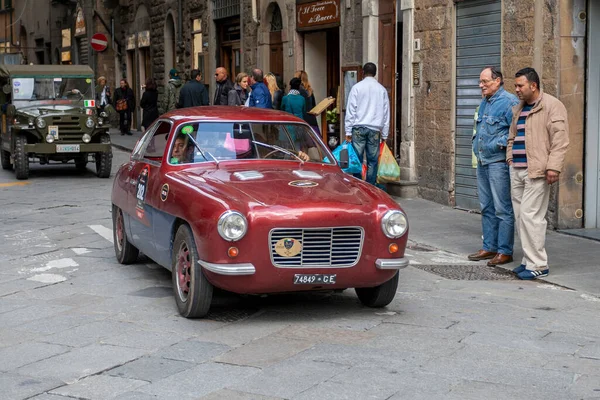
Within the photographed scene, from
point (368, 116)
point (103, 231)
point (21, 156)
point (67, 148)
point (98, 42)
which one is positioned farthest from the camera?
point (98, 42)

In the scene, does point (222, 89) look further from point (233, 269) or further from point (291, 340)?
point (291, 340)

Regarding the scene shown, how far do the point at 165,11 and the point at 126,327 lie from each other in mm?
24548

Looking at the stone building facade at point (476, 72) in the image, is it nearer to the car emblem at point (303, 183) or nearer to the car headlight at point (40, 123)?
the car emblem at point (303, 183)

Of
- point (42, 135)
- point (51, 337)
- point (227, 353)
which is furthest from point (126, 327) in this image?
point (42, 135)

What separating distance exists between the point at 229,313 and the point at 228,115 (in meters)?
1.86

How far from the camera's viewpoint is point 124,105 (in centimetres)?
3047

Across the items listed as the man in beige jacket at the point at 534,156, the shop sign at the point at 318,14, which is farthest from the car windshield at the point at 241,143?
the shop sign at the point at 318,14

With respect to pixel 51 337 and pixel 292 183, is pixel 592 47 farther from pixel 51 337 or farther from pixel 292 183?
pixel 51 337

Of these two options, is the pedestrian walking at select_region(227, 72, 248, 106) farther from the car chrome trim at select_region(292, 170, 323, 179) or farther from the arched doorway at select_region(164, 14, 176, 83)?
the arched doorway at select_region(164, 14, 176, 83)

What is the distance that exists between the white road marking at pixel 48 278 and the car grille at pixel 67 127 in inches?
375

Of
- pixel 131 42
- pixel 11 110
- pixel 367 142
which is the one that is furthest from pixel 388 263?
pixel 131 42

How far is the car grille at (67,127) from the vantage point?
1803cm

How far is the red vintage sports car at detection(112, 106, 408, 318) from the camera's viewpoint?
6668 millimetres

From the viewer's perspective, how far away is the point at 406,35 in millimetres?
15008
